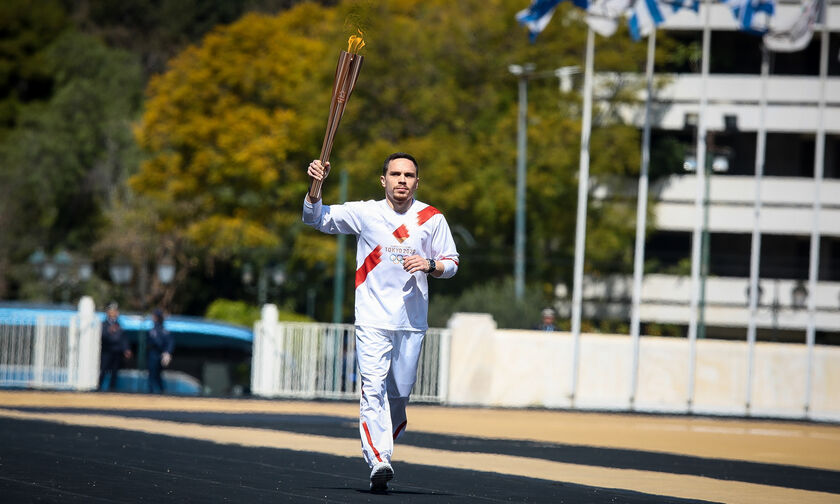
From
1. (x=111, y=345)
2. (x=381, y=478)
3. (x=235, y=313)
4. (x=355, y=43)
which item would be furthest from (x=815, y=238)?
(x=235, y=313)

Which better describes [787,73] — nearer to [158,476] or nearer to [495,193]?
[495,193]

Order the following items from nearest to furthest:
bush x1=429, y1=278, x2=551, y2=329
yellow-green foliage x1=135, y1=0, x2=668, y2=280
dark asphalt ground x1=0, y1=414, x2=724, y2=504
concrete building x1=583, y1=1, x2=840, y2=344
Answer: dark asphalt ground x1=0, y1=414, x2=724, y2=504 → bush x1=429, y1=278, x2=551, y2=329 → yellow-green foliage x1=135, y1=0, x2=668, y2=280 → concrete building x1=583, y1=1, x2=840, y2=344

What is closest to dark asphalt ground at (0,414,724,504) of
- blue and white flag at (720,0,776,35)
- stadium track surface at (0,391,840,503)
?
stadium track surface at (0,391,840,503)

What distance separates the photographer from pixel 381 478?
930cm

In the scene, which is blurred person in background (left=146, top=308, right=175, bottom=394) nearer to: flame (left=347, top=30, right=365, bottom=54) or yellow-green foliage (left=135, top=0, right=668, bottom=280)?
yellow-green foliage (left=135, top=0, right=668, bottom=280)

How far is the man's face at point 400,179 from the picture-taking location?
32.0 feet

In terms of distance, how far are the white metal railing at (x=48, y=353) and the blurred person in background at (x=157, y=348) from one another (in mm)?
1085

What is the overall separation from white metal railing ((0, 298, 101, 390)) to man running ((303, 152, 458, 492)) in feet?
65.6

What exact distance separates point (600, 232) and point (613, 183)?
13.9ft

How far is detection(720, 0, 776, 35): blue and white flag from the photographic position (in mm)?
29828

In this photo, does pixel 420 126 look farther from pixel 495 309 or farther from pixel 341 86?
pixel 341 86

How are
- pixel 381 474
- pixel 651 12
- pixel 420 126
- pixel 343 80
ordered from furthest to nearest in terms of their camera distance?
pixel 420 126 < pixel 651 12 < pixel 381 474 < pixel 343 80

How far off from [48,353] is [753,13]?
15.7 metres

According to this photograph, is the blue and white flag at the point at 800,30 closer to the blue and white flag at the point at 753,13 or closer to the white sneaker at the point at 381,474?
the blue and white flag at the point at 753,13
